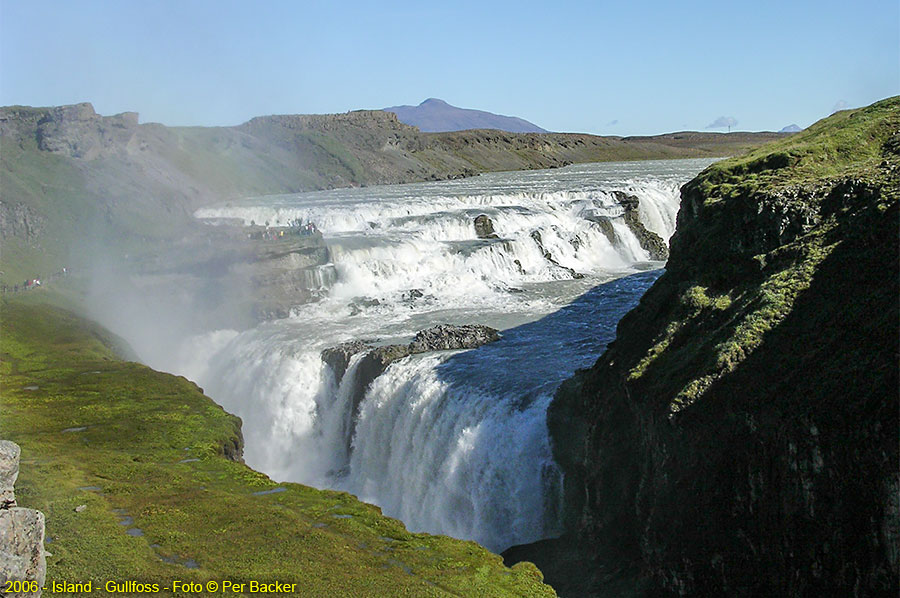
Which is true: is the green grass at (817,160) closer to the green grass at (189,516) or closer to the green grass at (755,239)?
the green grass at (755,239)

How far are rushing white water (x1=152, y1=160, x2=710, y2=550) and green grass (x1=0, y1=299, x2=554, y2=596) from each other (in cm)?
477

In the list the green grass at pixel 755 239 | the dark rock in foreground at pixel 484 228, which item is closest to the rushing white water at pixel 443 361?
the dark rock in foreground at pixel 484 228

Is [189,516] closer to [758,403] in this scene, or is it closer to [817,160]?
[758,403]

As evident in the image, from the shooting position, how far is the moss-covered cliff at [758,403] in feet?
47.1

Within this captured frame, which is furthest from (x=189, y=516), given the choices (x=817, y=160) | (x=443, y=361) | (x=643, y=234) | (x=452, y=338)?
(x=643, y=234)

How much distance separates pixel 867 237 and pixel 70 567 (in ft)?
61.9

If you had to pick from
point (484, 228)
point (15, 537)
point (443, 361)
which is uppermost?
point (484, 228)

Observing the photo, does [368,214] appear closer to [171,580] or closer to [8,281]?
[8,281]

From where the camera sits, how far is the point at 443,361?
110 feet

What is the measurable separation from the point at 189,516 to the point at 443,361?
14589mm

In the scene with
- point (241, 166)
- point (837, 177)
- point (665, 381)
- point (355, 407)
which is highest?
point (241, 166)

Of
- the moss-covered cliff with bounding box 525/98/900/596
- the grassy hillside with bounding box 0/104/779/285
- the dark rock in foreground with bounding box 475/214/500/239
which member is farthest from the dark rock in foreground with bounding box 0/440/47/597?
the grassy hillside with bounding box 0/104/779/285

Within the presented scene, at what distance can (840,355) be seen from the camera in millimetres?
15742

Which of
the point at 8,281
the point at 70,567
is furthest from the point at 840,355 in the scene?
the point at 8,281
